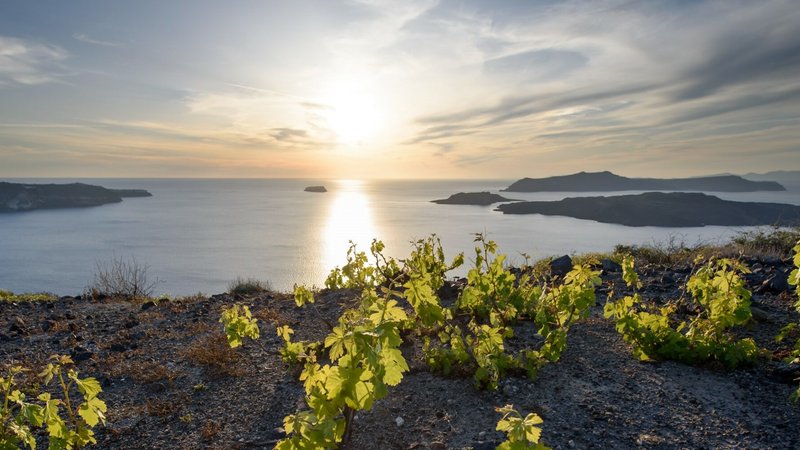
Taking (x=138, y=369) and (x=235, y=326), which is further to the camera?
(x=138, y=369)

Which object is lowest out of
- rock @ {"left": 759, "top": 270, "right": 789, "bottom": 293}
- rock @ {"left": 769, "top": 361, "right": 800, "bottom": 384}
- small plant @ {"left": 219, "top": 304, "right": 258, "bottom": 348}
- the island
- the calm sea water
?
the calm sea water

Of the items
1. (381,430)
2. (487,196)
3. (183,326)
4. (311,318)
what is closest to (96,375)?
(183,326)

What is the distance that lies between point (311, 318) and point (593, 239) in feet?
173

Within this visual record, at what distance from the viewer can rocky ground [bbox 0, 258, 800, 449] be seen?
384cm

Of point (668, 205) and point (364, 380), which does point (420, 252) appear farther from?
point (668, 205)

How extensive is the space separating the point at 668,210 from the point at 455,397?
86467mm

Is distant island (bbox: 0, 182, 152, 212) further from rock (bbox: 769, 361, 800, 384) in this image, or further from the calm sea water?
rock (bbox: 769, 361, 800, 384)

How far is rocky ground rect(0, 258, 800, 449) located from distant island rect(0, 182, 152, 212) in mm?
154762

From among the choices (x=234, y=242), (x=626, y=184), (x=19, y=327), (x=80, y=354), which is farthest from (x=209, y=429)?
(x=626, y=184)

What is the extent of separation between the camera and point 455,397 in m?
4.50

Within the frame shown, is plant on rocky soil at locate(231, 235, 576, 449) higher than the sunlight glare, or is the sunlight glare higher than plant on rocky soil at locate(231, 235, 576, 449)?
plant on rocky soil at locate(231, 235, 576, 449)

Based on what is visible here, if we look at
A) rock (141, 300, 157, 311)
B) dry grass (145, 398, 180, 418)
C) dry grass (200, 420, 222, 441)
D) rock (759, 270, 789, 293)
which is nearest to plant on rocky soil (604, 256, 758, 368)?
rock (759, 270, 789, 293)

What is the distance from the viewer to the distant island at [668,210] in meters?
71.2

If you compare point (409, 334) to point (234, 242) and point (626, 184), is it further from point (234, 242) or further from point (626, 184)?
point (626, 184)
